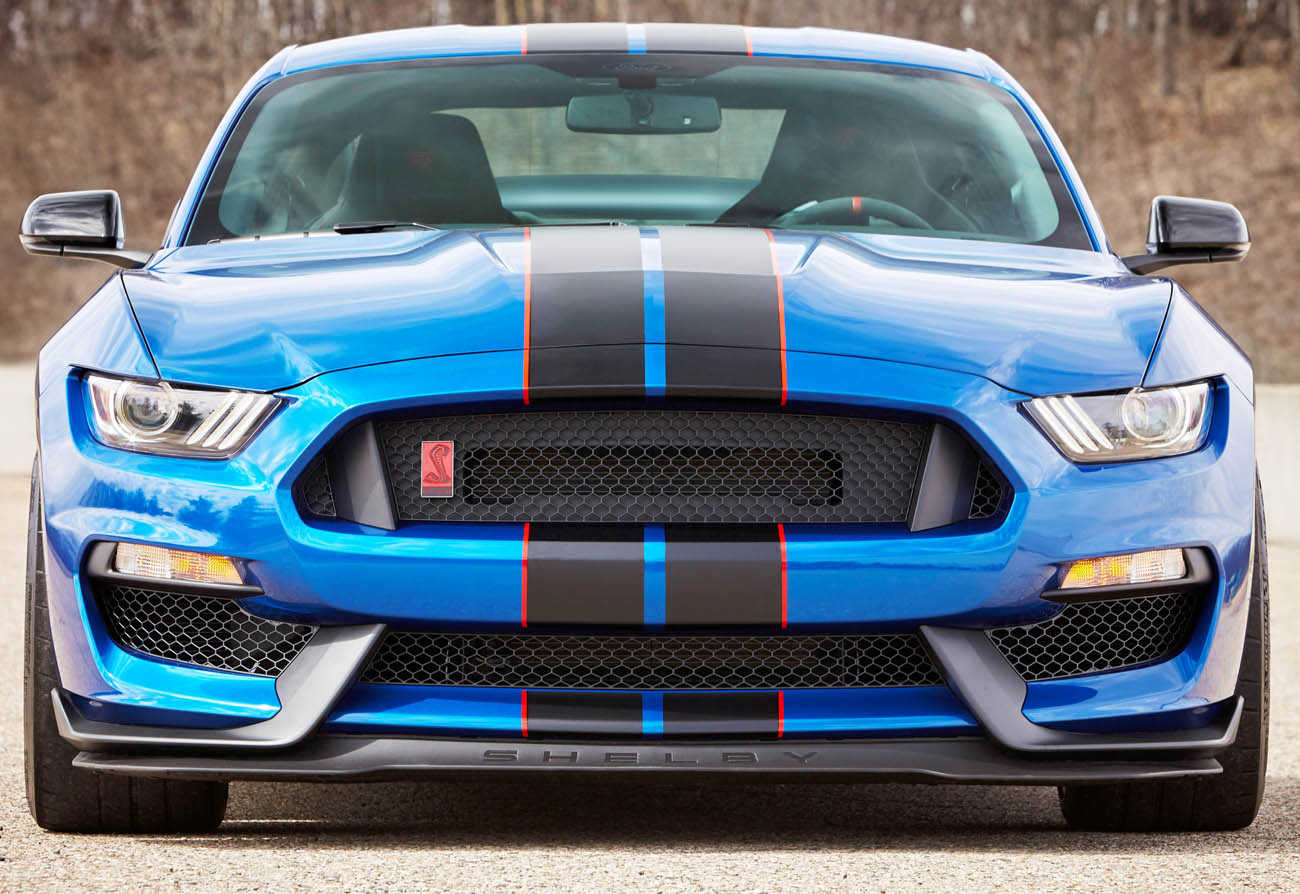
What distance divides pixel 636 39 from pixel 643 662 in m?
2.19

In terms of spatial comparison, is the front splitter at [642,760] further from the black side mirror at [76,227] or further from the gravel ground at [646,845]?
the black side mirror at [76,227]

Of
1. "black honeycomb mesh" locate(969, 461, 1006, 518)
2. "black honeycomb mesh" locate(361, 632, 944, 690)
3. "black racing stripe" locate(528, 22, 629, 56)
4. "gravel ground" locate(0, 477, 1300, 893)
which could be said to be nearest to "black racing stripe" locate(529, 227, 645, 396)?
"black honeycomb mesh" locate(361, 632, 944, 690)

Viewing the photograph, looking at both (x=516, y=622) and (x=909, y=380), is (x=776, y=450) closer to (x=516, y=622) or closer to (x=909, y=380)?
(x=909, y=380)

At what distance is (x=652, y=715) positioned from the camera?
330 cm

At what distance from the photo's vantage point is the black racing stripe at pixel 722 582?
10.6ft

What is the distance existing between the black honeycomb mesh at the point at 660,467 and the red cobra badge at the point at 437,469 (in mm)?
10

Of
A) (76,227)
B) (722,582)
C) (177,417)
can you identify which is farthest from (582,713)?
(76,227)

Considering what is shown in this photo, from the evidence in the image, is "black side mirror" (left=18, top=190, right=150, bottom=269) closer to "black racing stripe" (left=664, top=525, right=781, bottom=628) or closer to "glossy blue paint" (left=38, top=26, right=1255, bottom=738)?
"glossy blue paint" (left=38, top=26, right=1255, bottom=738)

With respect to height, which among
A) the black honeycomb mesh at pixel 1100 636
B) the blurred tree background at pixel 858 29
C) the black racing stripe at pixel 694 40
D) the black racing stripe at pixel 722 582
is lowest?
the blurred tree background at pixel 858 29

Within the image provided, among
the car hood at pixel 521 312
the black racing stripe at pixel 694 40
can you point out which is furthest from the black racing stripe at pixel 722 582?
the black racing stripe at pixel 694 40

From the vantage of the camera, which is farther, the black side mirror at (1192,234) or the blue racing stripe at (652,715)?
the black side mirror at (1192,234)

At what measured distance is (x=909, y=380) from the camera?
334 cm

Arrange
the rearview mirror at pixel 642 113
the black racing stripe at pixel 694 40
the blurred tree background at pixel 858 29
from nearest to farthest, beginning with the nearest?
the rearview mirror at pixel 642 113 < the black racing stripe at pixel 694 40 < the blurred tree background at pixel 858 29

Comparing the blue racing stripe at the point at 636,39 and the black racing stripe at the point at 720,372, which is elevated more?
the blue racing stripe at the point at 636,39
